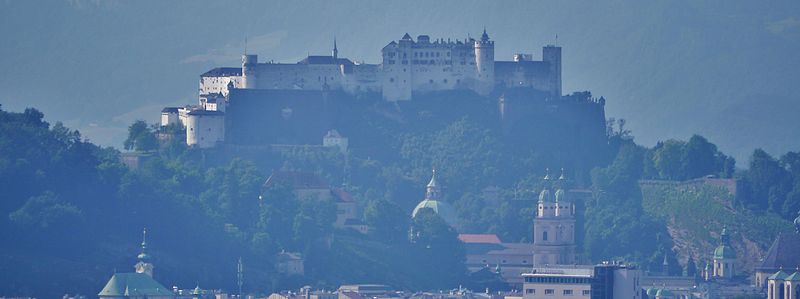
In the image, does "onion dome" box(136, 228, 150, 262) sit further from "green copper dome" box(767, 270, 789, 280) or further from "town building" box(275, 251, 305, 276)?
Result: "green copper dome" box(767, 270, 789, 280)

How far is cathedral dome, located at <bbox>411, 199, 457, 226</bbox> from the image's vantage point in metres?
145

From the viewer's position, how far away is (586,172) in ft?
500

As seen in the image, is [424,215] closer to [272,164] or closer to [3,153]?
[272,164]

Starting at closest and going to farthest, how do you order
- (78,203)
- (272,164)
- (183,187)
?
(78,203) < (183,187) < (272,164)

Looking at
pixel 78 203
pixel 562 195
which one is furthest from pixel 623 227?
pixel 78 203

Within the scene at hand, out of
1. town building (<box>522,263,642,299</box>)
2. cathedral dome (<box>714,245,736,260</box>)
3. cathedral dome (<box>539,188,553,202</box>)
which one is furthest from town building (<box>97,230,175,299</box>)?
cathedral dome (<box>714,245,736,260</box>)

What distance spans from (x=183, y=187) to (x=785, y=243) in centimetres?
2162

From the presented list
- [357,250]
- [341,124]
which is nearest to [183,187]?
[357,250]

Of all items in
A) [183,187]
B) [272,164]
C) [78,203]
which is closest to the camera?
[78,203]

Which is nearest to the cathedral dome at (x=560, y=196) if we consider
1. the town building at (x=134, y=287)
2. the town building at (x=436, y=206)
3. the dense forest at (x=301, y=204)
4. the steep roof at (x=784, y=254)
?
the dense forest at (x=301, y=204)

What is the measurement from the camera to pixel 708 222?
481 ft

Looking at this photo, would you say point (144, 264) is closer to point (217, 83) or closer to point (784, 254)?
point (784, 254)

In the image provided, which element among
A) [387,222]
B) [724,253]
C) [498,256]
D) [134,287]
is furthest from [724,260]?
[134,287]

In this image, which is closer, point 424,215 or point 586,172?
point 424,215
